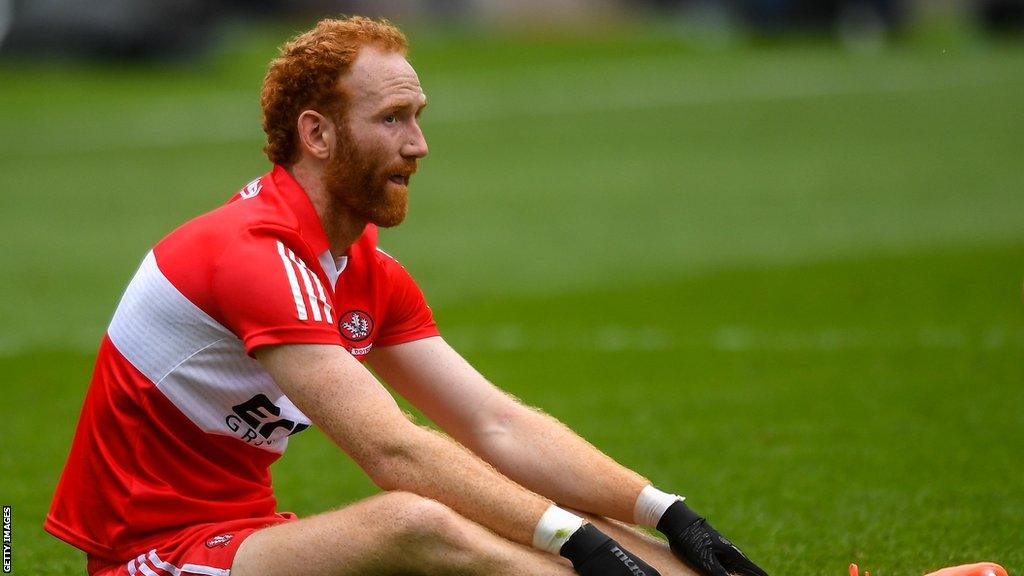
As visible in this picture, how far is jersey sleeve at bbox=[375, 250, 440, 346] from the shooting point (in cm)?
529

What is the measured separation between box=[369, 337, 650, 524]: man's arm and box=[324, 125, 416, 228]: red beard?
0.62m

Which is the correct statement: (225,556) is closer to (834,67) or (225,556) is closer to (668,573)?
(668,573)

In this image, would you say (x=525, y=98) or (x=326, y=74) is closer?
(x=326, y=74)

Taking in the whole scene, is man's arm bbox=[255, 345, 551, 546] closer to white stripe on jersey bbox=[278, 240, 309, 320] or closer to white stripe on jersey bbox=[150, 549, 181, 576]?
white stripe on jersey bbox=[278, 240, 309, 320]

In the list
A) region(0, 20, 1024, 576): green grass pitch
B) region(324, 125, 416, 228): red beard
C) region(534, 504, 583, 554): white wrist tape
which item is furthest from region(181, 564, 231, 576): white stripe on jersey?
region(0, 20, 1024, 576): green grass pitch

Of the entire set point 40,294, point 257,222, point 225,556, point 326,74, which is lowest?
point 40,294

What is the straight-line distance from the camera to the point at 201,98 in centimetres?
2430

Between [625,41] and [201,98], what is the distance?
11060 mm

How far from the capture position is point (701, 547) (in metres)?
4.96

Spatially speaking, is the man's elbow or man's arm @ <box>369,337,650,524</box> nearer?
the man's elbow

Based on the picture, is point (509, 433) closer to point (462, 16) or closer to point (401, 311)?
point (401, 311)

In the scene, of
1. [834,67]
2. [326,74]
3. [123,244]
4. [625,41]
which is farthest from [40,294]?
[625,41]

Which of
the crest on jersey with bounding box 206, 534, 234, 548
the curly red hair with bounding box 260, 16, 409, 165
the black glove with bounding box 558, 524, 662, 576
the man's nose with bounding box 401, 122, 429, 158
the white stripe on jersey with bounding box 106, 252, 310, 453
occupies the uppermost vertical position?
the curly red hair with bounding box 260, 16, 409, 165

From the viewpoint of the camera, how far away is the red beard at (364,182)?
4891 millimetres
